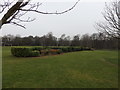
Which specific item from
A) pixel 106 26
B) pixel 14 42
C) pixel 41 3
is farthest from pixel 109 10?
pixel 14 42

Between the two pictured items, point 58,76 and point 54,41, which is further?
point 54,41

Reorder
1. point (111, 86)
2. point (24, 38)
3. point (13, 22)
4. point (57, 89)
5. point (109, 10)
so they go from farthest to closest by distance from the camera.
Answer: point (24, 38)
point (109, 10)
point (111, 86)
point (57, 89)
point (13, 22)

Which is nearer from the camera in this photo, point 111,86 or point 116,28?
point 111,86

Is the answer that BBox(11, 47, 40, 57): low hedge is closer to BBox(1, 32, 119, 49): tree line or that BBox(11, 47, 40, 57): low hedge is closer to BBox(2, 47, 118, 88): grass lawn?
BBox(2, 47, 118, 88): grass lawn

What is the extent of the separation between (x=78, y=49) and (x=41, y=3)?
130ft

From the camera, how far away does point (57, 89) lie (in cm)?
565

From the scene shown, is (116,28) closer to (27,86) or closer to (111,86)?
(111,86)

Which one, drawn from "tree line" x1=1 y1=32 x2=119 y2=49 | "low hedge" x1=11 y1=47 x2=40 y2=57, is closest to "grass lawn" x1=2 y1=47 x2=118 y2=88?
"low hedge" x1=11 y1=47 x2=40 y2=57

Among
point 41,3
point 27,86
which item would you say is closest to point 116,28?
point 27,86

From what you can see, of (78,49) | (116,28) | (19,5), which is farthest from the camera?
(78,49)

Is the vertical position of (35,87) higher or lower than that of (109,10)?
lower

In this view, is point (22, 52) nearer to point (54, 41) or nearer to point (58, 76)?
point (58, 76)

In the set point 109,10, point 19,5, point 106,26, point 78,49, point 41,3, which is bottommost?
point 78,49

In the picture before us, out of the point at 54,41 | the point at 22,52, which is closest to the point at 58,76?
the point at 22,52
